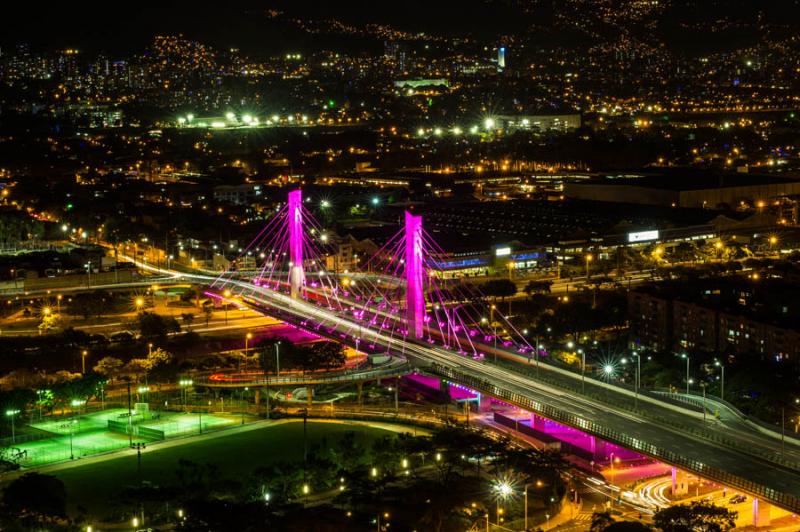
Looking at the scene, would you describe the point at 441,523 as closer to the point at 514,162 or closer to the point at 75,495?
the point at 75,495

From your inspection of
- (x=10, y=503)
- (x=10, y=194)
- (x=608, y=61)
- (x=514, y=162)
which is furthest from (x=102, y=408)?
(x=608, y=61)

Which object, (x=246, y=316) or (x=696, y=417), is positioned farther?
(x=246, y=316)

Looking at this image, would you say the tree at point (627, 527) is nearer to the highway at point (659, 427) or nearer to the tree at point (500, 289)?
the highway at point (659, 427)

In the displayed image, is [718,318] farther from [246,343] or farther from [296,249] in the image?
[296,249]

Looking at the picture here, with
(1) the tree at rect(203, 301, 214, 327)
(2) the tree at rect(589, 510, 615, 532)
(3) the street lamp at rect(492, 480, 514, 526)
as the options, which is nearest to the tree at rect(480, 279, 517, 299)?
(1) the tree at rect(203, 301, 214, 327)

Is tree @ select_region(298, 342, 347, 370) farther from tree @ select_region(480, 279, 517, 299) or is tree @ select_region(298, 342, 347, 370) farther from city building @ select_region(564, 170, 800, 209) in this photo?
city building @ select_region(564, 170, 800, 209)
